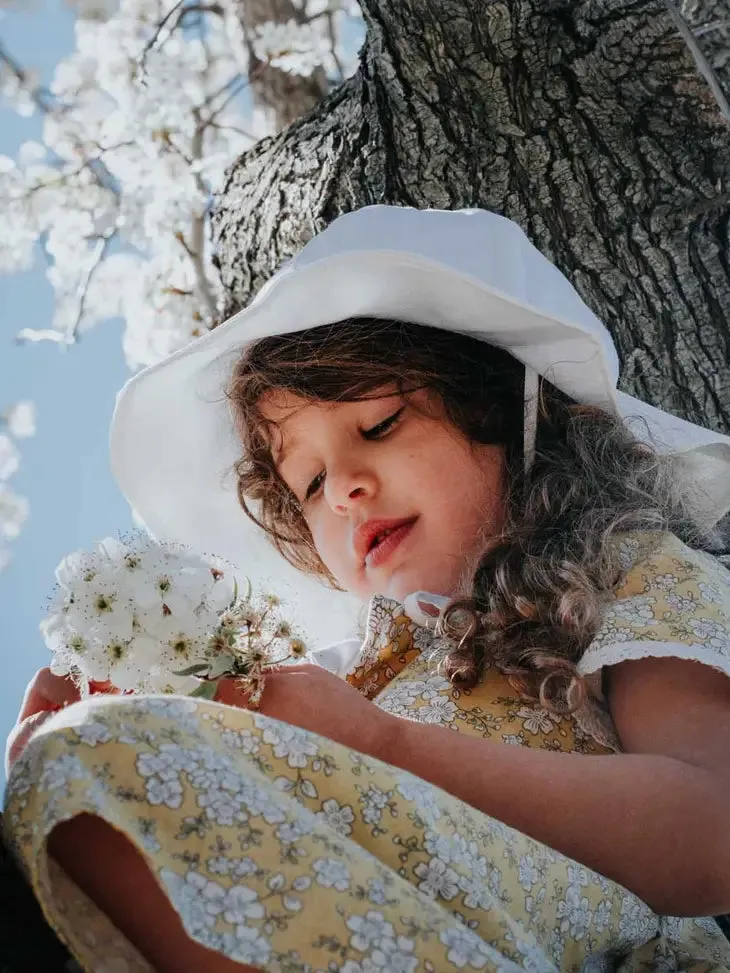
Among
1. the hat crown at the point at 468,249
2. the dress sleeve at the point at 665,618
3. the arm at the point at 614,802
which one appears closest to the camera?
the arm at the point at 614,802

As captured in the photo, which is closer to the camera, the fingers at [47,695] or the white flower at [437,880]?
the white flower at [437,880]

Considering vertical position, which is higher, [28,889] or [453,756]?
[28,889]

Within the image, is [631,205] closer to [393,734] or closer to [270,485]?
[270,485]

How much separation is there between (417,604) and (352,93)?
115cm

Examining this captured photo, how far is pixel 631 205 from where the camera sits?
2.07m

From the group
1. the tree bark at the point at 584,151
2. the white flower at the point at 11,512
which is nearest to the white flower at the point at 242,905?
the tree bark at the point at 584,151

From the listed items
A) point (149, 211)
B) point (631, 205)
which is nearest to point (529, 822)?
point (631, 205)

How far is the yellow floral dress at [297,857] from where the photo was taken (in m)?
0.88

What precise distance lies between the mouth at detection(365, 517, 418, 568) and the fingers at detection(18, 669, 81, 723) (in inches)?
19.1

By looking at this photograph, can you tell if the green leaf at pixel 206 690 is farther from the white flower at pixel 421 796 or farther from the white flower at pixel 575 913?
the white flower at pixel 575 913

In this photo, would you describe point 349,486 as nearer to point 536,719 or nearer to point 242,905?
point 536,719

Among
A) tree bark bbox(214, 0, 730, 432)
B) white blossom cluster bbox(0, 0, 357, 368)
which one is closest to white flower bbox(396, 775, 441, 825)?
tree bark bbox(214, 0, 730, 432)

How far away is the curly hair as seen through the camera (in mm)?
1533

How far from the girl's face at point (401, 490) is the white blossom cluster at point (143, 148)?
1.04 metres
